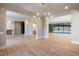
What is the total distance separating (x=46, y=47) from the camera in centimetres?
341

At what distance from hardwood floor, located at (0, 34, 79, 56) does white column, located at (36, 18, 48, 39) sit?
6.4 inches

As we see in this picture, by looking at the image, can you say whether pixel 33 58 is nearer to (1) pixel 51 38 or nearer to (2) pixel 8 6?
(1) pixel 51 38

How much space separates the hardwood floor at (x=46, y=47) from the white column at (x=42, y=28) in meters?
0.16

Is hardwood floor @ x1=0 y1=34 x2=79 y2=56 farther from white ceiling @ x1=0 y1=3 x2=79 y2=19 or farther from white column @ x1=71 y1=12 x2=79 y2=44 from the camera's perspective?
white ceiling @ x1=0 y1=3 x2=79 y2=19

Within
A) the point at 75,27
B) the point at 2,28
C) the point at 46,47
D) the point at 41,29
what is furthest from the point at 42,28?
the point at 2,28

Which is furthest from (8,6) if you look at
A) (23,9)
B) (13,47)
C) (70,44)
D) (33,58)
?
(70,44)

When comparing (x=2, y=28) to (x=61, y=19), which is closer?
(x=2, y=28)

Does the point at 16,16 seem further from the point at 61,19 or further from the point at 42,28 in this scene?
the point at 61,19

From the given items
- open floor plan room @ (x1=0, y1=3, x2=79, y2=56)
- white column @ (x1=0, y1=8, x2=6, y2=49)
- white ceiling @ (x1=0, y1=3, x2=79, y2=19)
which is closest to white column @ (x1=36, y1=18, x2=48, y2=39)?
open floor plan room @ (x1=0, y1=3, x2=79, y2=56)

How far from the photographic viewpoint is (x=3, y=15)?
3.25 meters

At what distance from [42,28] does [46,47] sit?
0.65m

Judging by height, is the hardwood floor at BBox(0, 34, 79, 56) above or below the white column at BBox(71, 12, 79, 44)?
below

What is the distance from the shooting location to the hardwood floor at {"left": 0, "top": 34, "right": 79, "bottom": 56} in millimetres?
3213

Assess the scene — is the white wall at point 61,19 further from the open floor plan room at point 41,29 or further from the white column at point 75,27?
the white column at point 75,27
